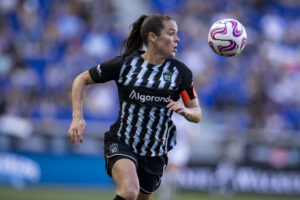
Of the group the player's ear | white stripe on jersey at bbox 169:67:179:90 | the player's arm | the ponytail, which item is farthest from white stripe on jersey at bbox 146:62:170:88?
the player's arm

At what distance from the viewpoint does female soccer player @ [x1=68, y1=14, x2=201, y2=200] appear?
18.2ft

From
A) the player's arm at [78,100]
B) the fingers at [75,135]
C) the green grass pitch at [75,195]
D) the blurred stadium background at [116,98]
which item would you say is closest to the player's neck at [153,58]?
the player's arm at [78,100]

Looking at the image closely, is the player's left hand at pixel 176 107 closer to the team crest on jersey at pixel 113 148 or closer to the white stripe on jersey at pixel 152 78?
the white stripe on jersey at pixel 152 78

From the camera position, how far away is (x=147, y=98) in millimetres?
5555

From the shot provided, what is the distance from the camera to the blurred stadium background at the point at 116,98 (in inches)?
478

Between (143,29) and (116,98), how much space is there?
26.2 feet

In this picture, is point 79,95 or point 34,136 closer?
point 79,95

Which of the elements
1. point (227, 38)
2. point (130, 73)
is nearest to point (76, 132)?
point (130, 73)

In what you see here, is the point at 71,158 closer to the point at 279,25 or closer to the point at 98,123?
the point at 98,123

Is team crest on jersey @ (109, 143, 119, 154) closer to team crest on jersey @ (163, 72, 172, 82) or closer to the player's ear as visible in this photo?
team crest on jersey @ (163, 72, 172, 82)

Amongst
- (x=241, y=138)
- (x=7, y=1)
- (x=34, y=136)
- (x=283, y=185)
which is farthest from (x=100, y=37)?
(x=283, y=185)

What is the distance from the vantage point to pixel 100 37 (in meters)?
15.0

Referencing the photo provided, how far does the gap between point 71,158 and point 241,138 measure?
3.85m

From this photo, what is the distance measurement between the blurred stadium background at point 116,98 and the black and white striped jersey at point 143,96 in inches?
202
